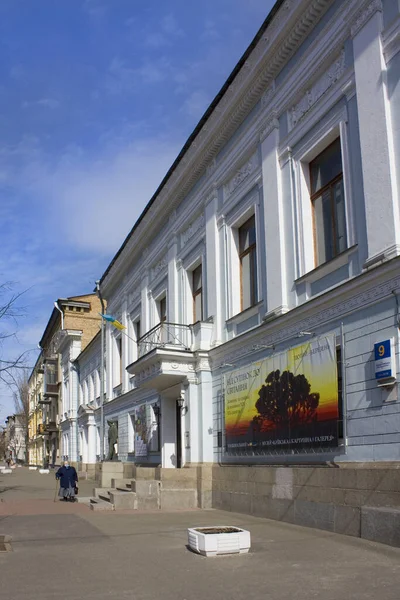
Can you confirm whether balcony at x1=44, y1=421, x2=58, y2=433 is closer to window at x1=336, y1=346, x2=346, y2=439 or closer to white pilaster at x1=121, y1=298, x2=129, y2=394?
white pilaster at x1=121, y1=298, x2=129, y2=394

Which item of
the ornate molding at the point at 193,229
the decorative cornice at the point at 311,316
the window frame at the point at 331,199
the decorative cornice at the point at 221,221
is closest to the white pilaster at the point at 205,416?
the decorative cornice at the point at 311,316

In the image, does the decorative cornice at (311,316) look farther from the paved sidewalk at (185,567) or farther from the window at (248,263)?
the paved sidewalk at (185,567)

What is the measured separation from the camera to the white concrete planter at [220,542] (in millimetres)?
9688

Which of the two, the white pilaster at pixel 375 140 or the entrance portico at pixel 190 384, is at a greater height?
the white pilaster at pixel 375 140

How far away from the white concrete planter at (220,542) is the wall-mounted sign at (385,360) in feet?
11.8

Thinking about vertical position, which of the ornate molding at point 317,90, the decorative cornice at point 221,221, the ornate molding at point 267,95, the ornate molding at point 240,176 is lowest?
the decorative cornice at point 221,221

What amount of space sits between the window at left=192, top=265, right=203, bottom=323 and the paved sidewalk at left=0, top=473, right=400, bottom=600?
906cm

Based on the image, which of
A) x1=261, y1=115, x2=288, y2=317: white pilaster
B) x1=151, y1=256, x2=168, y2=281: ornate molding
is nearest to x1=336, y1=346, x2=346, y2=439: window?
x1=261, y1=115, x2=288, y2=317: white pilaster

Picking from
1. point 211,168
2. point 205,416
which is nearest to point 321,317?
point 205,416

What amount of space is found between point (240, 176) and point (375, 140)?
6519mm

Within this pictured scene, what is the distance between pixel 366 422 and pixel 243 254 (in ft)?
25.0

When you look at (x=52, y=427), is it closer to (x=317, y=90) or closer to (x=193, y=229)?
(x=193, y=229)

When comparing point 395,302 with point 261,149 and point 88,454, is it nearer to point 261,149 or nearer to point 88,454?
point 261,149

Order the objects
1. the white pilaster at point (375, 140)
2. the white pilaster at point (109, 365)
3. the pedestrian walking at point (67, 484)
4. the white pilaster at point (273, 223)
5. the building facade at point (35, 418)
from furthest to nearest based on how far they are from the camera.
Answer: the building facade at point (35, 418), the white pilaster at point (109, 365), the pedestrian walking at point (67, 484), the white pilaster at point (273, 223), the white pilaster at point (375, 140)
